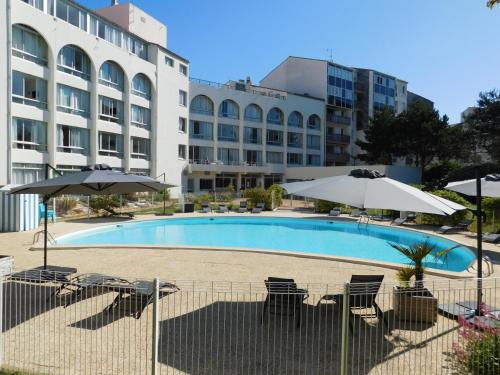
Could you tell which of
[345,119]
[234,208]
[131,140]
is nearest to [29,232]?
[234,208]

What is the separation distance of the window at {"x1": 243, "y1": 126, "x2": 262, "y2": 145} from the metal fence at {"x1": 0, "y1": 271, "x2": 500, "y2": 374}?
45.8 metres

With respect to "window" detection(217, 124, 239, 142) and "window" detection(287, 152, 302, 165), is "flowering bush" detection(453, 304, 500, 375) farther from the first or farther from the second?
"window" detection(287, 152, 302, 165)

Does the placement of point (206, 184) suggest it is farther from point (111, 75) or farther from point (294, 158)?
point (111, 75)

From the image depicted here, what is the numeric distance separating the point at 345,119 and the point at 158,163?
33800mm

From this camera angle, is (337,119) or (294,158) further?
(337,119)

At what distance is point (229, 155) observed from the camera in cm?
5159

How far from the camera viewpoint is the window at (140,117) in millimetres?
38000

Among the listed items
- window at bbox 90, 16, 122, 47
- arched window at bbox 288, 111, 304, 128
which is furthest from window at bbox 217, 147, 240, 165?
window at bbox 90, 16, 122, 47

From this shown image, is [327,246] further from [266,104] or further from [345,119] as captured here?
[345,119]

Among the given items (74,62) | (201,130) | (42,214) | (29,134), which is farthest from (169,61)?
(42,214)

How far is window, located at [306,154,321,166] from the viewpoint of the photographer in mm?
60216

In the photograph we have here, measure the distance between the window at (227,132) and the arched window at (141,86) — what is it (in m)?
11.9

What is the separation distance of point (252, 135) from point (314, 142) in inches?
456

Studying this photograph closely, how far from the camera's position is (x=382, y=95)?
66625 mm
